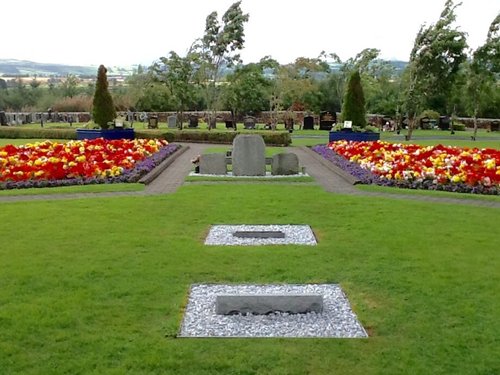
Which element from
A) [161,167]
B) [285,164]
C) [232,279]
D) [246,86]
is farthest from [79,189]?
[246,86]

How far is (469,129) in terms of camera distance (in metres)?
44.8

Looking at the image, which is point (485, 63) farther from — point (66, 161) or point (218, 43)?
point (66, 161)

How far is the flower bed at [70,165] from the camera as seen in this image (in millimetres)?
14423

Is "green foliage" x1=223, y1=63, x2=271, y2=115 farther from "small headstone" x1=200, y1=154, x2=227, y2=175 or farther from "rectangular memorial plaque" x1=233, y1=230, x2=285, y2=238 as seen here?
"rectangular memorial plaque" x1=233, y1=230, x2=285, y2=238

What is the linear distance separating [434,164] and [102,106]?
50.9 ft

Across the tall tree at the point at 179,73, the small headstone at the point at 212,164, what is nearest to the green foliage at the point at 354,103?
the small headstone at the point at 212,164

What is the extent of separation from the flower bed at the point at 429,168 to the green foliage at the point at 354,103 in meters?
7.61

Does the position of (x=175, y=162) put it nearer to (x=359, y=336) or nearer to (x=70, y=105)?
(x=359, y=336)

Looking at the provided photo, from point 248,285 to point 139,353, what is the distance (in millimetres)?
2068

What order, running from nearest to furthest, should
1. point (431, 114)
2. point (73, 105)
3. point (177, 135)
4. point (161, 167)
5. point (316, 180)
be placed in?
point (316, 180) → point (161, 167) → point (177, 135) → point (431, 114) → point (73, 105)

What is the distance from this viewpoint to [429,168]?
570 inches

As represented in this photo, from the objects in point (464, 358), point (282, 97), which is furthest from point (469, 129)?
point (464, 358)

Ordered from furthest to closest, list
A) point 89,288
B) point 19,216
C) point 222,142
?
point 222,142 → point 19,216 → point 89,288

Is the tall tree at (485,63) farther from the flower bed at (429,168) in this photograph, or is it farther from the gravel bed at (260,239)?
the gravel bed at (260,239)
